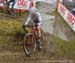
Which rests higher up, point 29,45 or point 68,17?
point 29,45

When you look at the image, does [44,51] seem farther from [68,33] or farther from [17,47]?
[68,33]

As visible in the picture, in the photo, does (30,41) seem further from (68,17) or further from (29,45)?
(68,17)

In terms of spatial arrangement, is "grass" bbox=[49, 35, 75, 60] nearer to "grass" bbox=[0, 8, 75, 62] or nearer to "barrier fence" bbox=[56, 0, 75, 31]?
"grass" bbox=[0, 8, 75, 62]

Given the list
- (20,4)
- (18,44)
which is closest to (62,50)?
(18,44)

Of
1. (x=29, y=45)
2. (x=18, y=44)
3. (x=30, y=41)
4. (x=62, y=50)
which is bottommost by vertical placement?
(x=62, y=50)

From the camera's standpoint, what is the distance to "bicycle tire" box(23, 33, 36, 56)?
11555mm

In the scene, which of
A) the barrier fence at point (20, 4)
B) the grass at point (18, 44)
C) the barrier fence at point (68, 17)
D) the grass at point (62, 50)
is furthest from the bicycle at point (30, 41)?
the barrier fence at point (20, 4)

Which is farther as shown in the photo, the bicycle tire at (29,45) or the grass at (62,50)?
the grass at (62,50)

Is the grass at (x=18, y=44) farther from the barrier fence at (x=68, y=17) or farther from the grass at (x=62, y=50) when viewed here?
the barrier fence at (x=68, y=17)

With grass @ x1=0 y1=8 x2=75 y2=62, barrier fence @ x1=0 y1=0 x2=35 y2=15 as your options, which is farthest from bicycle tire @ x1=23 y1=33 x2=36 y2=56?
barrier fence @ x1=0 y1=0 x2=35 y2=15

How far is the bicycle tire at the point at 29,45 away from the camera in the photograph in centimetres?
1155

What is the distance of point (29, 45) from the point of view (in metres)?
11.7

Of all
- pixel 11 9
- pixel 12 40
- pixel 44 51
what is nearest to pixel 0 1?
pixel 11 9

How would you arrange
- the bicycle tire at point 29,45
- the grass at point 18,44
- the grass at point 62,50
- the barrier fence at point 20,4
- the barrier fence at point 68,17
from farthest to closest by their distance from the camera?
the barrier fence at point 20,4 → the barrier fence at point 68,17 → the grass at point 18,44 → the grass at point 62,50 → the bicycle tire at point 29,45
